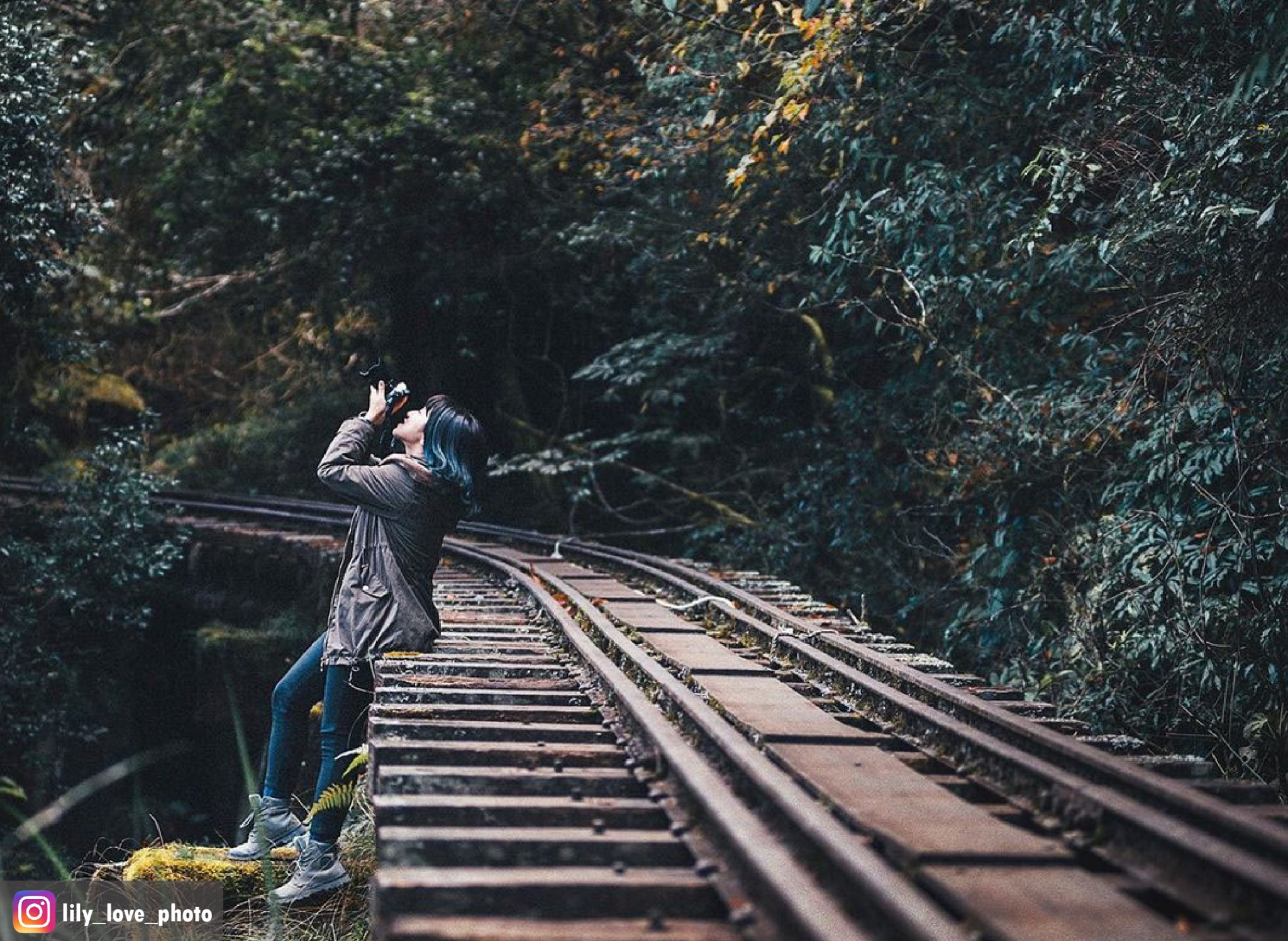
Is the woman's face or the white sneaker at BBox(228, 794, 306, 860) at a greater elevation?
the woman's face

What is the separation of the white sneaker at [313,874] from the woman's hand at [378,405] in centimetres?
179

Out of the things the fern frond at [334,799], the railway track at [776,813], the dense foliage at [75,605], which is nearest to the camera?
the railway track at [776,813]

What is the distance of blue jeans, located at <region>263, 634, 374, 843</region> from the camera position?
4.82m

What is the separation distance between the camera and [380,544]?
499 cm

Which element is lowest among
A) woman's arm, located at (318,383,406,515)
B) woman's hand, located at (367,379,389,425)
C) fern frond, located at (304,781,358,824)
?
fern frond, located at (304,781,358,824)

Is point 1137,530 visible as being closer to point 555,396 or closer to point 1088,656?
point 1088,656

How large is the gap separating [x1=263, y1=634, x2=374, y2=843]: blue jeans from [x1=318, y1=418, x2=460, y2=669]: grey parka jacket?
95 millimetres

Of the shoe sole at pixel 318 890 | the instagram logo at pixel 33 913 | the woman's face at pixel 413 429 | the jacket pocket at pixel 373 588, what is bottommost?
the instagram logo at pixel 33 913

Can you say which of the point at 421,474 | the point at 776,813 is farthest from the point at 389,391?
the point at 776,813

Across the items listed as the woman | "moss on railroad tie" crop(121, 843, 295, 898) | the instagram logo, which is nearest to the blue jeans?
the woman

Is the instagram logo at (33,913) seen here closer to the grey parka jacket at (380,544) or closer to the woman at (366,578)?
the woman at (366,578)

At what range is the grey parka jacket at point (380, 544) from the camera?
492cm

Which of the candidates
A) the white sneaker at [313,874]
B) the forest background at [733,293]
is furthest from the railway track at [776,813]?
the forest background at [733,293]

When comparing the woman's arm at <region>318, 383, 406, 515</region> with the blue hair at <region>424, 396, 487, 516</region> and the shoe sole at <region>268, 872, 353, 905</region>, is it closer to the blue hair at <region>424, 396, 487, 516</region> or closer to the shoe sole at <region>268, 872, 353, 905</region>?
the blue hair at <region>424, 396, 487, 516</region>
